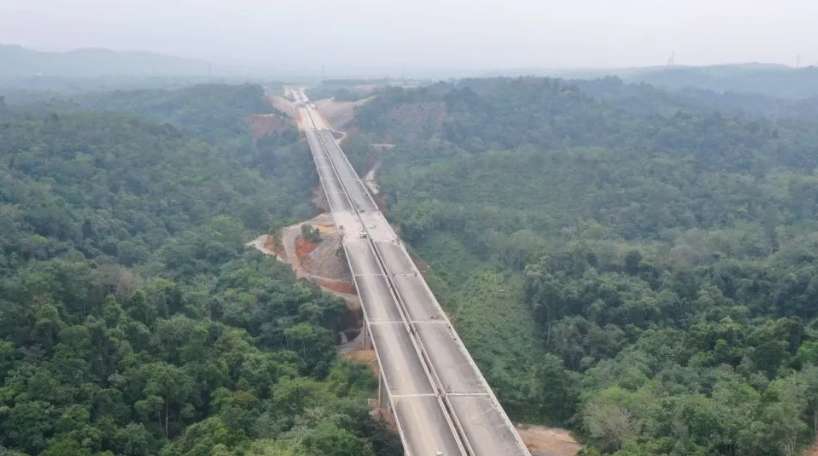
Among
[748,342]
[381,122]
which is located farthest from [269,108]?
[748,342]

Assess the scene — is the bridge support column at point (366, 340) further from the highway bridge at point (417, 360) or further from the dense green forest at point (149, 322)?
the dense green forest at point (149, 322)

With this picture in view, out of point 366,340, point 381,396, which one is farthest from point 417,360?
point 366,340

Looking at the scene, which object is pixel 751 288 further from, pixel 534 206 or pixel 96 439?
pixel 96 439

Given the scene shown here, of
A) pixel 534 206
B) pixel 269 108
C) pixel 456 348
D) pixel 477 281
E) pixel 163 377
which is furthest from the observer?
pixel 269 108

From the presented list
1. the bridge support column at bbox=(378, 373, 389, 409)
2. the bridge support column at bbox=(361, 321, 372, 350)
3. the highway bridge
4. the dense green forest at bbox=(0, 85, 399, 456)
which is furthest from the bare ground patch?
the bridge support column at bbox=(361, 321, 372, 350)

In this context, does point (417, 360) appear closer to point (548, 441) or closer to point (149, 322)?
point (548, 441)
